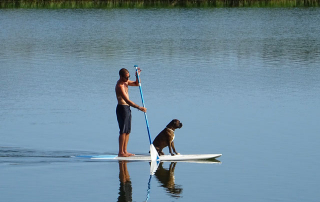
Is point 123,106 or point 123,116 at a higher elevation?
point 123,106

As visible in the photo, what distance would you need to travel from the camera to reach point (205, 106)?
16500 millimetres

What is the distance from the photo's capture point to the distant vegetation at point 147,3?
51.9m

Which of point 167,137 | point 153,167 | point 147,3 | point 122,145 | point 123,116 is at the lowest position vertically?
point 153,167

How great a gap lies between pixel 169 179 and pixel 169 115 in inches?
181

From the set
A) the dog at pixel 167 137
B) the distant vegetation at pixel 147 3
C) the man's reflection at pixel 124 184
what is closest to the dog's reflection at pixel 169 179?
the dog at pixel 167 137

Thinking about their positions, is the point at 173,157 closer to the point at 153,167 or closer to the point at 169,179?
the point at 153,167

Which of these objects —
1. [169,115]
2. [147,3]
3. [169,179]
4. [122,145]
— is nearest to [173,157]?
[122,145]

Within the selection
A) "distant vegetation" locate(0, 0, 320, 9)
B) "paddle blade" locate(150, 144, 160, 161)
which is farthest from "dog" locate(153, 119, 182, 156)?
"distant vegetation" locate(0, 0, 320, 9)

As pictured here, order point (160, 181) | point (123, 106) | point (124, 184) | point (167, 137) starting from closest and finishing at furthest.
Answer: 1. point (124, 184)
2. point (160, 181)
3. point (123, 106)
4. point (167, 137)

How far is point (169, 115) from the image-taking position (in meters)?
15.3

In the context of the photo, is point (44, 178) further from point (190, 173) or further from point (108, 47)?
point (108, 47)

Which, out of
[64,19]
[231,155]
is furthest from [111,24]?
[231,155]

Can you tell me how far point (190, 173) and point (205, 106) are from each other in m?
5.48

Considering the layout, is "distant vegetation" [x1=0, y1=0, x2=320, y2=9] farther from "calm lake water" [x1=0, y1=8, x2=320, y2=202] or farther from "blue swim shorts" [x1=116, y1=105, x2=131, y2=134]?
"blue swim shorts" [x1=116, y1=105, x2=131, y2=134]
